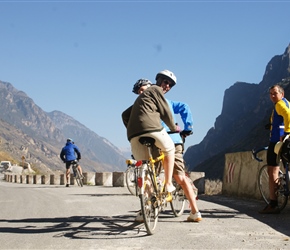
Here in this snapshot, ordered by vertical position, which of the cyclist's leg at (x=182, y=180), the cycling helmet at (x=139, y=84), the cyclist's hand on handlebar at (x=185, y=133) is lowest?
the cyclist's leg at (x=182, y=180)

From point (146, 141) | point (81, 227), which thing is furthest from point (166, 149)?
point (81, 227)

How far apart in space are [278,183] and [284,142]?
846 millimetres

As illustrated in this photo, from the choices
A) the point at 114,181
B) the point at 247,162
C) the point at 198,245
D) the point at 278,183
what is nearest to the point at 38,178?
the point at 114,181

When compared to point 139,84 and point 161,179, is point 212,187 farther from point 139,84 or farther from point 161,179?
point 139,84

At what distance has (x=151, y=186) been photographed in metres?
5.68

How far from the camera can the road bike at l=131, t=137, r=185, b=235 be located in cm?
529

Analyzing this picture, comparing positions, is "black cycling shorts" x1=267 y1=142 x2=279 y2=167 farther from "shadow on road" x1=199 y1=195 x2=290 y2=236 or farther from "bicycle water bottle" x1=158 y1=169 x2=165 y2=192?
"bicycle water bottle" x1=158 y1=169 x2=165 y2=192

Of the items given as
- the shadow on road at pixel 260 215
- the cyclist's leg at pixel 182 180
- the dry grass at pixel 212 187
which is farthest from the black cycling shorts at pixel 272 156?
the dry grass at pixel 212 187

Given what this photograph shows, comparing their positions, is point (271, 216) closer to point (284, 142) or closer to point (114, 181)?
point (284, 142)

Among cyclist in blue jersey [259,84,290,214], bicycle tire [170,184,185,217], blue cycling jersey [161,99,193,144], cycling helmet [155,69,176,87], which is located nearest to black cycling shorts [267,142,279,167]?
cyclist in blue jersey [259,84,290,214]

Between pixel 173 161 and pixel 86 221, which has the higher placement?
pixel 173 161

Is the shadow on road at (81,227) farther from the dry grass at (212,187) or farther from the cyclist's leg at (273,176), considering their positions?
the dry grass at (212,187)

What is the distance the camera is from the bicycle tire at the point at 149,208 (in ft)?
17.2

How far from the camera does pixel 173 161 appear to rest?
19.2 feet
